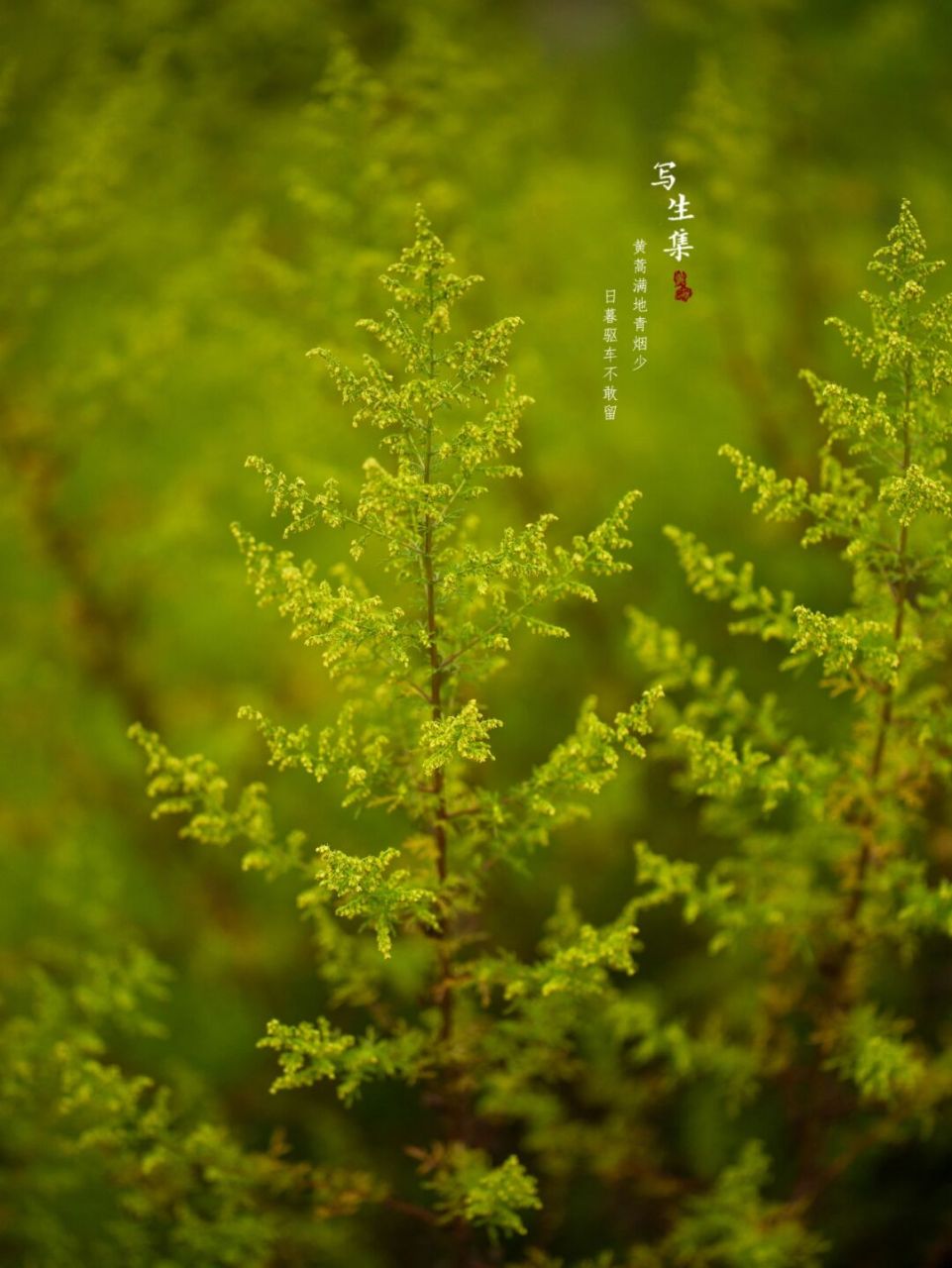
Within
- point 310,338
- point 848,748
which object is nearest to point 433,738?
point 848,748

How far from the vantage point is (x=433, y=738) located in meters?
2.69

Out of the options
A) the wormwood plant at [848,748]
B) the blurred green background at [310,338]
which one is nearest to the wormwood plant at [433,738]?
the wormwood plant at [848,748]

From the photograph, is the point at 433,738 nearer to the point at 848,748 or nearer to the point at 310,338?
the point at 848,748

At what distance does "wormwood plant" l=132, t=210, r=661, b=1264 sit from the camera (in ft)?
9.13

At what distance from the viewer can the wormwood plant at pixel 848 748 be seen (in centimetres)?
300

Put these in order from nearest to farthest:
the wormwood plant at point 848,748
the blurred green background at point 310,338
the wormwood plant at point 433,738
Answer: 1. the wormwood plant at point 433,738
2. the wormwood plant at point 848,748
3. the blurred green background at point 310,338

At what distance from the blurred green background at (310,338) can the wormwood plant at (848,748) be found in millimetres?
1966

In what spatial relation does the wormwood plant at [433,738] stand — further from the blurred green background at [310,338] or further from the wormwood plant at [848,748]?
the blurred green background at [310,338]

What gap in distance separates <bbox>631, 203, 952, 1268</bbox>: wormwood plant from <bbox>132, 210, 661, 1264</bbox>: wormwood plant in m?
0.54

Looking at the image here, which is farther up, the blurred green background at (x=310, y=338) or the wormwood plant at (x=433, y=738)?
the blurred green background at (x=310, y=338)

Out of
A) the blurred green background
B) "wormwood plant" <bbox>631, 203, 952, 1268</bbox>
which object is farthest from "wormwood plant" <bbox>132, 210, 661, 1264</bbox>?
the blurred green background

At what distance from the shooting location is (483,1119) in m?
4.78

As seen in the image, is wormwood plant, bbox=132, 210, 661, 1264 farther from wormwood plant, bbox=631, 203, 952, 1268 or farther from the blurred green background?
the blurred green background

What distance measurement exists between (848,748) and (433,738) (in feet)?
6.13
